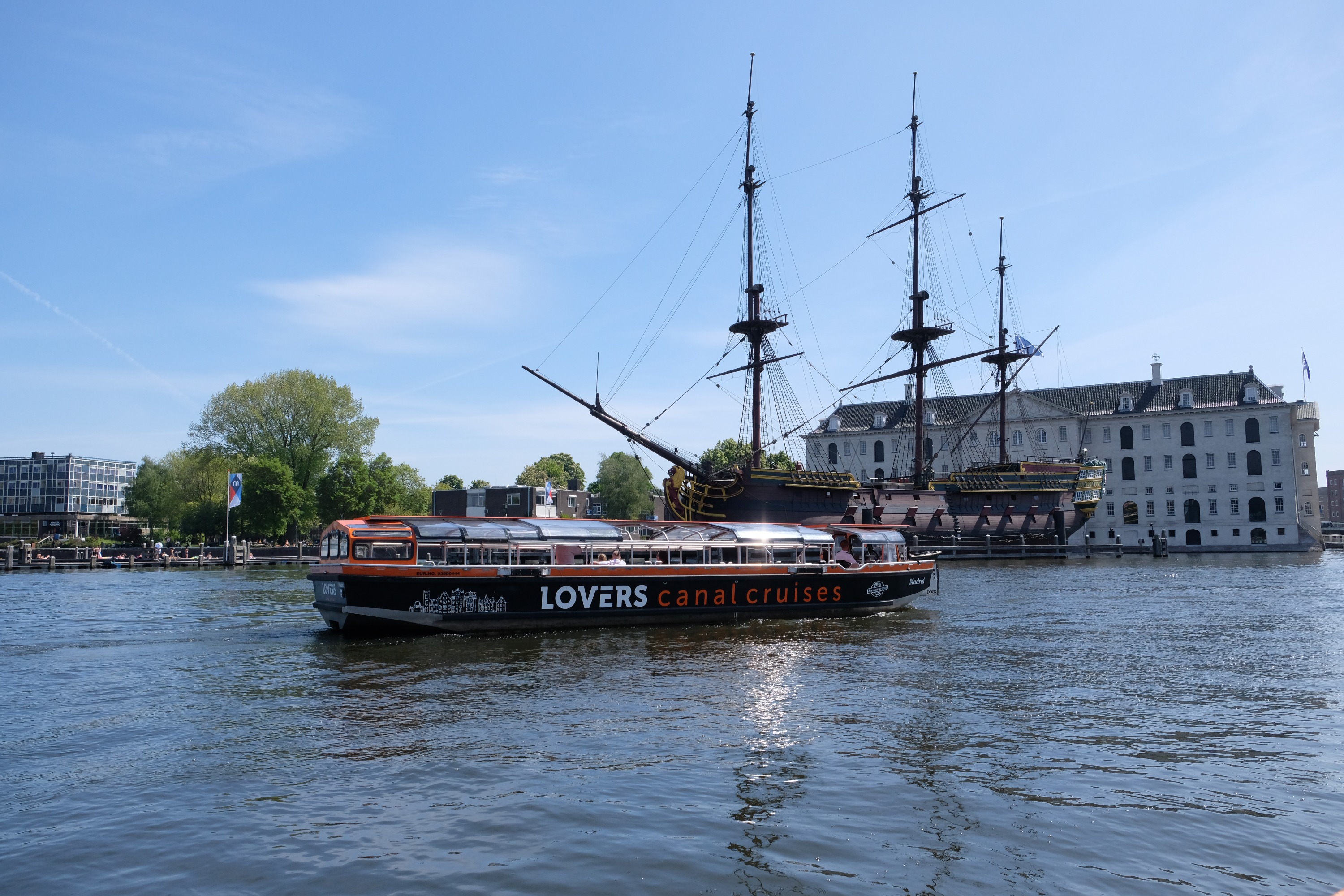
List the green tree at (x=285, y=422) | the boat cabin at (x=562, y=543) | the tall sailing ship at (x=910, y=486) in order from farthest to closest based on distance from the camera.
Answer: the green tree at (x=285, y=422), the tall sailing ship at (x=910, y=486), the boat cabin at (x=562, y=543)

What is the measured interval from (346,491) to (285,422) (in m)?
8.95

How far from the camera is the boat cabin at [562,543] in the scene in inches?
898

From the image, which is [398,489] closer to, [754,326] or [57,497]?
[754,326]

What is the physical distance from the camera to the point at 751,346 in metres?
60.2

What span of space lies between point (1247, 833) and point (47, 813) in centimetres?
1231

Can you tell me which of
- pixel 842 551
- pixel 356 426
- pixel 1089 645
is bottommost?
pixel 1089 645

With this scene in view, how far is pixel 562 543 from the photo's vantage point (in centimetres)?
2462

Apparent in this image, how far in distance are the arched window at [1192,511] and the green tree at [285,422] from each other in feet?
274

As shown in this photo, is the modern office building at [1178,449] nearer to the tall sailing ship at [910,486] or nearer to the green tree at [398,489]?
the tall sailing ship at [910,486]

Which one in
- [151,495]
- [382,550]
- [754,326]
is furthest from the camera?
[151,495]

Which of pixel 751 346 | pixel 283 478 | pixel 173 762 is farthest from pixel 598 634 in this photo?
pixel 283 478

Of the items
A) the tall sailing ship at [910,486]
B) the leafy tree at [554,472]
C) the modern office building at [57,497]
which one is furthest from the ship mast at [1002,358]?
the modern office building at [57,497]

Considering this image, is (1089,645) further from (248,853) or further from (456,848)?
(248,853)

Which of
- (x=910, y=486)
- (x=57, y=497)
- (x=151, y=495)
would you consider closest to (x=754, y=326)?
(x=910, y=486)
